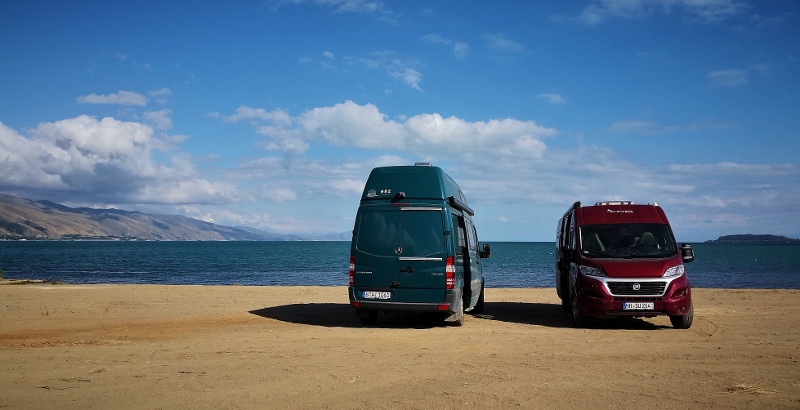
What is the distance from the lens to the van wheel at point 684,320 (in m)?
13.7

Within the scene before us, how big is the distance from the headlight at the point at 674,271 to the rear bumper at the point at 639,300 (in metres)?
0.09

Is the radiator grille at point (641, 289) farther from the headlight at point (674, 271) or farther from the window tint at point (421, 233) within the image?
the window tint at point (421, 233)

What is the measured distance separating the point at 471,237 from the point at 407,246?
3309 mm

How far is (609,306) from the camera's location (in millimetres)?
13352

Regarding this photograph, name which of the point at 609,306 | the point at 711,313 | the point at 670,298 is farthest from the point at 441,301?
the point at 711,313

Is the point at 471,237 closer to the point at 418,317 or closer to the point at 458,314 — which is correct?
the point at 418,317

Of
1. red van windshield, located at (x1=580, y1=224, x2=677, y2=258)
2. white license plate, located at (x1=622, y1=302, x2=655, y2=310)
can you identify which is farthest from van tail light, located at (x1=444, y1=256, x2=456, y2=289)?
white license plate, located at (x1=622, y1=302, x2=655, y2=310)

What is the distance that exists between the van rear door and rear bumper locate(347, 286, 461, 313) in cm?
8

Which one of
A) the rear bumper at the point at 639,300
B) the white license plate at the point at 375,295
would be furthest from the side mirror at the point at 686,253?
the white license plate at the point at 375,295

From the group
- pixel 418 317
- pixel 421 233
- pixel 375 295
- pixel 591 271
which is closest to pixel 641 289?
pixel 591 271

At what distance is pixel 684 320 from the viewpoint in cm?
1372

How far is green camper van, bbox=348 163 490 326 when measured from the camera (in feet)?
43.5

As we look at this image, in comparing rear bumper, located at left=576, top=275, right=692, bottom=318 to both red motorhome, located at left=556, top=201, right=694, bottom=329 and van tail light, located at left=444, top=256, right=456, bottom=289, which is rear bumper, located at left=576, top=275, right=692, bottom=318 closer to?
red motorhome, located at left=556, top=201, right=694, bottom=329

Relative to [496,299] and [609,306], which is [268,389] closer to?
[609,306]
